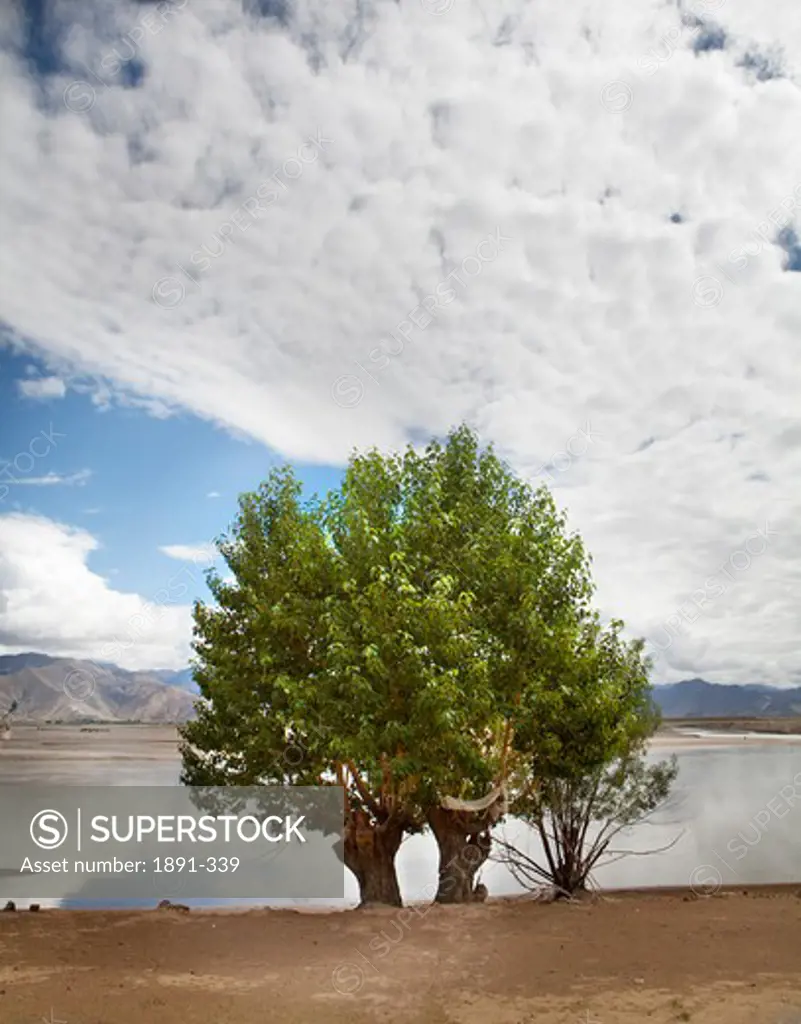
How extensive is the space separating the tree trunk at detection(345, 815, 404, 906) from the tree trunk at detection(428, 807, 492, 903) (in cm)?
99

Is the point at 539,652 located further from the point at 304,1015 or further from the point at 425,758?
the point at 304,1015

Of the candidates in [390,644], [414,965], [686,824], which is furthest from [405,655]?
[686,824]

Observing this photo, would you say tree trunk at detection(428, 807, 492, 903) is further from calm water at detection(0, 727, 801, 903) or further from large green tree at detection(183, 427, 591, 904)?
calm water at detection(0, 727, 801, 903)

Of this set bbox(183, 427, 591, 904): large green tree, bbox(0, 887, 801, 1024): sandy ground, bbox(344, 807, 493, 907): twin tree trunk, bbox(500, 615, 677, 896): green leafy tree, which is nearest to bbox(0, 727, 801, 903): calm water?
bbox(500, 615, 677, 896): green leafy tree

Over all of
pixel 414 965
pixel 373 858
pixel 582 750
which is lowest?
pixel 414 965

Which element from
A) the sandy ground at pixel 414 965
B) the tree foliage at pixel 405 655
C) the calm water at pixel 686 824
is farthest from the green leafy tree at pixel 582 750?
the calm water at pixel 686 824

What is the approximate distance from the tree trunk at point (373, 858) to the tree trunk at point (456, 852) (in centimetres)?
99

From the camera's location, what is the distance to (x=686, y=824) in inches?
1677

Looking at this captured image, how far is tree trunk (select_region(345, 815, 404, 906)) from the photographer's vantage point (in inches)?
750

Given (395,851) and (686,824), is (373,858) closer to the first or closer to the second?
(395,851)

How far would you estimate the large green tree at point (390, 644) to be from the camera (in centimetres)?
1608

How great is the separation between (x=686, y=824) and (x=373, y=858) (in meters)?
28.7

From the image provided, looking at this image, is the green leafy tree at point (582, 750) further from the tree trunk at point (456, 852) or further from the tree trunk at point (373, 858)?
the tree trunk at point (373, 858)

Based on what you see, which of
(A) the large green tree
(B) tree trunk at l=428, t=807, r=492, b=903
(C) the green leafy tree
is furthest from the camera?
(B) tree trunk at l=428, t=807, r=492, b=903
